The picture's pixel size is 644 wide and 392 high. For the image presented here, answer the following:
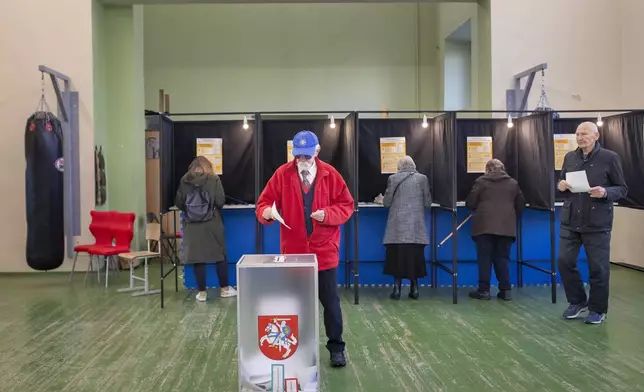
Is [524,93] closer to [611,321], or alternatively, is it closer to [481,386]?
[611,321]

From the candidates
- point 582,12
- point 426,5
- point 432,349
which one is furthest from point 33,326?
point 426,5

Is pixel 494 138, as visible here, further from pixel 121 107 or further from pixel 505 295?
pixel 121 107

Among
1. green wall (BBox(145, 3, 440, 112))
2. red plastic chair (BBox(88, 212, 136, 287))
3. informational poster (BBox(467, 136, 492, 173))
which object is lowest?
red plastic chair (BBox(88, 212, 136, 287))

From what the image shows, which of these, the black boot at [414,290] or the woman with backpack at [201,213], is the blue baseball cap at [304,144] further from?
the black boot at [414,290]

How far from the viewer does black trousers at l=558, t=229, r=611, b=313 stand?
168 inches

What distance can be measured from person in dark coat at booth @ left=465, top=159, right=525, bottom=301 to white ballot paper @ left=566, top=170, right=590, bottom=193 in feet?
3.50

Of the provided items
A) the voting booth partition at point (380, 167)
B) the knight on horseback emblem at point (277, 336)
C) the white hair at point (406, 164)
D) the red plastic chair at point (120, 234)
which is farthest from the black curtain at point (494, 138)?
the knight on horseback emblem at point (277, 336)

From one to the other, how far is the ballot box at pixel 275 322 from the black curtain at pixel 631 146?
14.1ft

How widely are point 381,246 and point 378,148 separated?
1060 mm

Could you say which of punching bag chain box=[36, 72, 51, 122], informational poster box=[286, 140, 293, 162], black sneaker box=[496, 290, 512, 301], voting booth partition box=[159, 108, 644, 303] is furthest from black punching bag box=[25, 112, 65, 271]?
black sneaker box=[496, 290, 512, 301]

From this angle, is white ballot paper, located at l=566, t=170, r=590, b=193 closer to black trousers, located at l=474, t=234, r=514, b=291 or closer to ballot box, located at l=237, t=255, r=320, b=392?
black trousers, located at l=474, t=234, r=514, b=291

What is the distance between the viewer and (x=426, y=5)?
9.94 metres

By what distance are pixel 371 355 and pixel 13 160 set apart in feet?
17.9

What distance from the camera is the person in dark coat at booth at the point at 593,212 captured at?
4.22 meters
